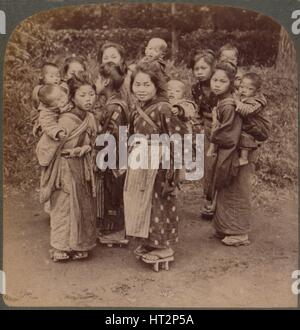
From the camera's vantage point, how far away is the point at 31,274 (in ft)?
11.2

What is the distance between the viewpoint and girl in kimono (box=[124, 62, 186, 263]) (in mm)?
3346

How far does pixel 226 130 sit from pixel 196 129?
0.56 feet

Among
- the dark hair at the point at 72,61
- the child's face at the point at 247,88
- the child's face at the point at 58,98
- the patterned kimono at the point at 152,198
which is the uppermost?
the dark hair at the point at 72,61

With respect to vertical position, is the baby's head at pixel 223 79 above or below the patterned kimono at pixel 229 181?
above

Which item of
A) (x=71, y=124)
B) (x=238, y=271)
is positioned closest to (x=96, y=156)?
(x=71, y=124)

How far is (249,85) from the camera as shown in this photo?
3.38 m

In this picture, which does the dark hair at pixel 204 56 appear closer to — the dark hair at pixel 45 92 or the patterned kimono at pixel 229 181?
the patterned kimono at pixel 229 181

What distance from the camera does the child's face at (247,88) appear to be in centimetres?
338

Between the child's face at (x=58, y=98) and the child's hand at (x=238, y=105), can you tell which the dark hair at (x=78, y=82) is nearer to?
the child's face at (x=58, y=98)

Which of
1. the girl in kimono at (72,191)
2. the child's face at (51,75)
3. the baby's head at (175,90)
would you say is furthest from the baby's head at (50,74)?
the baby's head at (175,90)

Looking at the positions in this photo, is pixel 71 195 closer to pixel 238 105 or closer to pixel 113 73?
pixel 113 73

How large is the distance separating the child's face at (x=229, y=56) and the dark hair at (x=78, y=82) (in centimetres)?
76

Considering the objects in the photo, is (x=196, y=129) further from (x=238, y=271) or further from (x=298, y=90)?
(x=238, y=271)

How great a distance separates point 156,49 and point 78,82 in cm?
49
